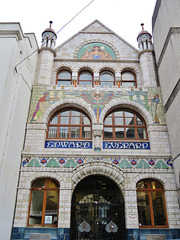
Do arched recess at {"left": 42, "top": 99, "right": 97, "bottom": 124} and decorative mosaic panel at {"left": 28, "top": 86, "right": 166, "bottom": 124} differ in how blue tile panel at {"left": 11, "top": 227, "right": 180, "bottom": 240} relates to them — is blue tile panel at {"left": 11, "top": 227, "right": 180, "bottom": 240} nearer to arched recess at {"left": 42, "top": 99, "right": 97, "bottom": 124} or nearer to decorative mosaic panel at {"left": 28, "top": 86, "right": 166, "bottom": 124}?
arched recess at {"left": 42, "top": 99, "right": 97, "bottom": 124}

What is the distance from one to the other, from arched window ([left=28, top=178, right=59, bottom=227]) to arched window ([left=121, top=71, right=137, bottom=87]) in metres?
7.03

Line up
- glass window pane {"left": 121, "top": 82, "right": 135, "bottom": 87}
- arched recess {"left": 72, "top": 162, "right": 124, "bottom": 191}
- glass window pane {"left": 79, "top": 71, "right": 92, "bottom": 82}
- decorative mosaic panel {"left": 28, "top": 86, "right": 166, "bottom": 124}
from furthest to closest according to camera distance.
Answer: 1. glass window pane {"left": 79, "top": 71, "right": 92, "bottom": 82}
2. glass window pane {"left": 121, "top": 82, "right": 135, "bottom": 87}
3. decorative mosaic panel {"left": 28, "top": 86, "right": 166, "bottom": 124}
4. arched recess {"left": 72, "top": 162, "right": 124, "bottom": 191}

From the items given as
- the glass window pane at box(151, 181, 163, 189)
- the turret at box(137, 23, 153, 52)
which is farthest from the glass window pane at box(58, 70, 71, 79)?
the glass window pane at box(151, 181, 163, 189)

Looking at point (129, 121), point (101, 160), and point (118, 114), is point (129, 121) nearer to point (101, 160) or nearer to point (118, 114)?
point (118, 114)

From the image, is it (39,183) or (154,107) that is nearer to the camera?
(39,183)

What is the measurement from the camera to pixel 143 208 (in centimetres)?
938

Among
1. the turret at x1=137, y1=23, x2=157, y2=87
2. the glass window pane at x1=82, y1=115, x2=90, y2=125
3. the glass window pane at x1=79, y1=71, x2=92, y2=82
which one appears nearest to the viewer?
the glass window pane at x1=82, y1=115, x2=90, y2=125

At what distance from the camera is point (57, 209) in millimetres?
9344

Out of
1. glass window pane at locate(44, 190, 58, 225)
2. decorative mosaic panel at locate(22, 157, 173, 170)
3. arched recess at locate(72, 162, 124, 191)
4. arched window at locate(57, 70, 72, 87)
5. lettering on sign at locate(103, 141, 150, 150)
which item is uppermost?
arched window at locate(57, 70, 72, 87)

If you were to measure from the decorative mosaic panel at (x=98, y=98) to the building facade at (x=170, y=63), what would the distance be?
52 centimetres

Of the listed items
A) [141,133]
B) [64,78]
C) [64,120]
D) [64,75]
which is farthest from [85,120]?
[64,75]

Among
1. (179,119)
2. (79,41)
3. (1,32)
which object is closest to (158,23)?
(79,41)

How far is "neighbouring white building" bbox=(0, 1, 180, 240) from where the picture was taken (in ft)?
29.1

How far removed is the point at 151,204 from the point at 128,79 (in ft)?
23.5
